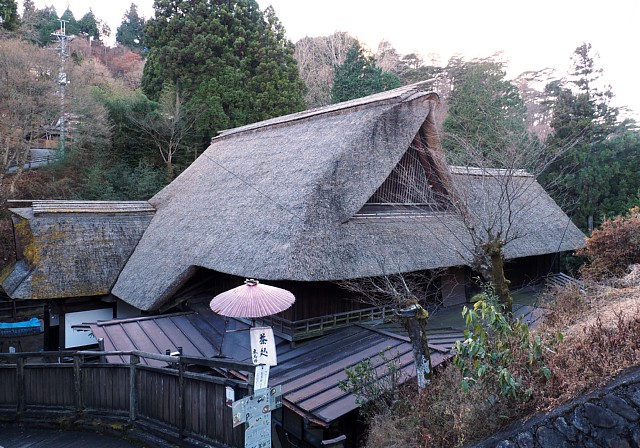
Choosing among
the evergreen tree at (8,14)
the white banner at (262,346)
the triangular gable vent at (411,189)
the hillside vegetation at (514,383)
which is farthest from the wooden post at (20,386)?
the evergreen tree at (8,14)

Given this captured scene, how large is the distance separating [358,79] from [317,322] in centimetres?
1980

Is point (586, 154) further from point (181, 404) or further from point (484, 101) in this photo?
point (181, 404)

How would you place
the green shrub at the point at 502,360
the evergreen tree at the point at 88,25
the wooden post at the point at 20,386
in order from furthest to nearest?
the evergreen tree at the point at 88,25 < the wooden post at the point at 20,386 < the green shrub at the point at 502,360

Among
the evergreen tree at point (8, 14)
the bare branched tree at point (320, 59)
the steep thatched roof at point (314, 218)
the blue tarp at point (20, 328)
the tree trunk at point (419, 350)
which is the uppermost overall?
the bare branched tree at point (320, 59)

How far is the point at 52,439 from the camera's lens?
613cm

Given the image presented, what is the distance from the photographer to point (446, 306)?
1122 cm

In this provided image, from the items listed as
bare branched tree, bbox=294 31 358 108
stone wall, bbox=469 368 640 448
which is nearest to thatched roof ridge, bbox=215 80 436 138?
stone wall, bbox=469 368 640 448

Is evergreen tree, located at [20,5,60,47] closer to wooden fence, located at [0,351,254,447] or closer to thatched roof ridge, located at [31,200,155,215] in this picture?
thatched roof ridge, located at [31,200,155,215]

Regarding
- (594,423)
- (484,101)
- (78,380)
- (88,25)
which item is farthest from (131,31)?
(594,423)

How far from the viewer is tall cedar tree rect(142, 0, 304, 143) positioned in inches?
820

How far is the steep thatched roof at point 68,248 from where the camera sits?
426 inches

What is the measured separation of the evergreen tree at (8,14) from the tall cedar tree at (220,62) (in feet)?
21.2

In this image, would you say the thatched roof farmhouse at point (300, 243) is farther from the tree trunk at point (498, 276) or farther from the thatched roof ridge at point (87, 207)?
the tree trunk at point (498, 276)

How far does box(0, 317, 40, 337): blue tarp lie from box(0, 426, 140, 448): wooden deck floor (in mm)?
7878
